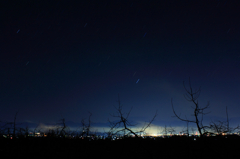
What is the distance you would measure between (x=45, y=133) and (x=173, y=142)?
13436 mm

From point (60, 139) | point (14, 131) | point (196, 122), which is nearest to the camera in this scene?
point (196, 122)

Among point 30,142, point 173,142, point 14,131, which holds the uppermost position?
point 14,131

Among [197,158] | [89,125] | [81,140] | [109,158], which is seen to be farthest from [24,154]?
[197,158]

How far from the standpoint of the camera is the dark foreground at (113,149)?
944 cm

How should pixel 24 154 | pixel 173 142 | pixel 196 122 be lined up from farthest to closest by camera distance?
pixel 173 142
pixel 24 154
pixel 196 122

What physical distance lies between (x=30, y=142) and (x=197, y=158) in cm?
1237

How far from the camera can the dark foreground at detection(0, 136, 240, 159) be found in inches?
372

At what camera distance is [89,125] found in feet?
57.2

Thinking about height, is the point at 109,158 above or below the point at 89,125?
below

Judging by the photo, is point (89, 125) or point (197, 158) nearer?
point (197, 158)

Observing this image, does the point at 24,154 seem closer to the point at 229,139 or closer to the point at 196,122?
the point at 196,122

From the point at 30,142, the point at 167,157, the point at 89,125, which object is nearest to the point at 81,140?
the point at 89,125

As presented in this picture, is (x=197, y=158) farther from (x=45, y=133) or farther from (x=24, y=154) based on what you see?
(x=45, y=133)

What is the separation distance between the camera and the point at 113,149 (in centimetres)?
1336
